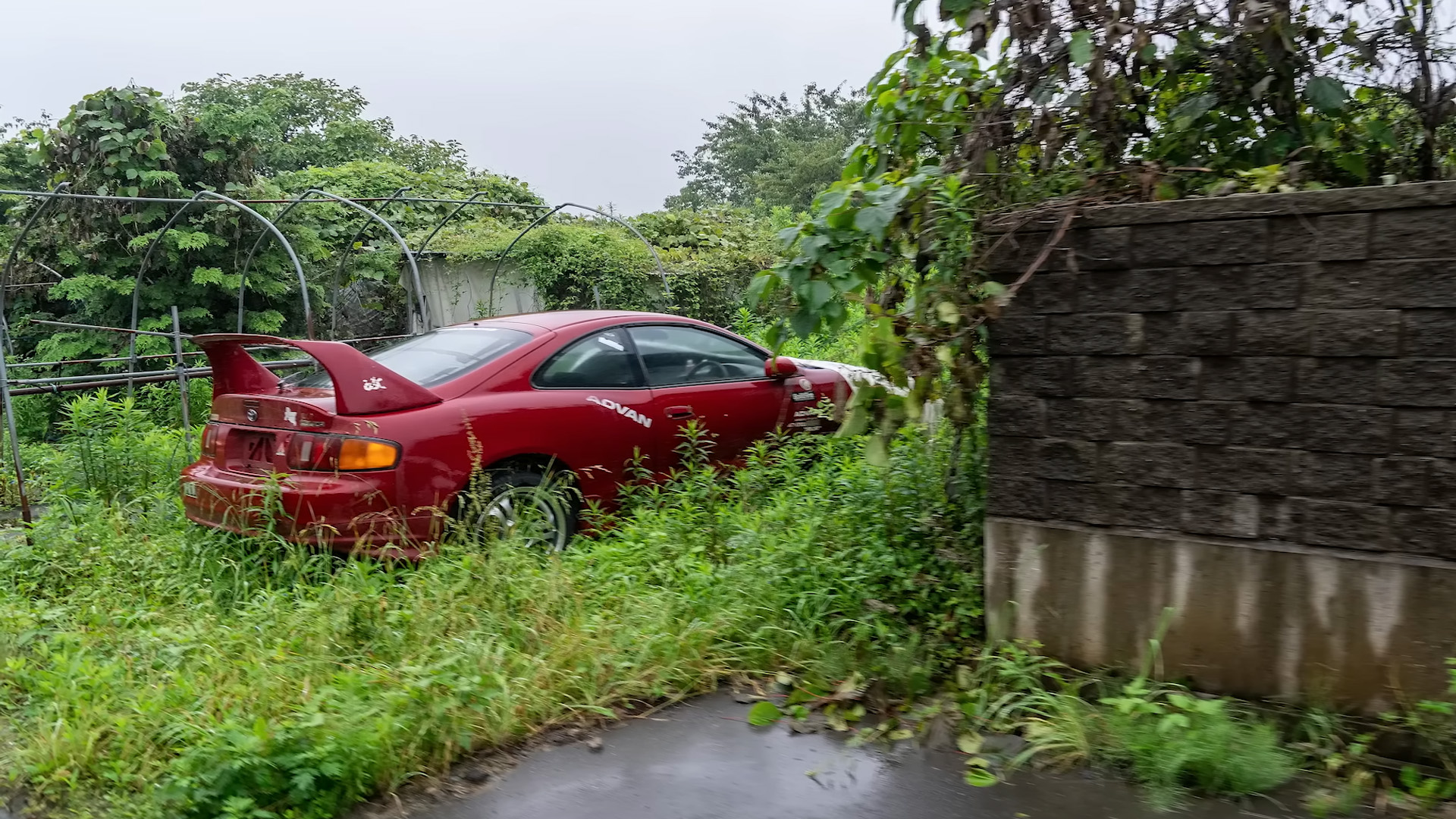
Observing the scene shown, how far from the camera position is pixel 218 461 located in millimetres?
5262

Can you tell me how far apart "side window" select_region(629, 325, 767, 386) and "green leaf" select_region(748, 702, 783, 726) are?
2.76 meters

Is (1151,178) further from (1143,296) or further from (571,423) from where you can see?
(571,423)

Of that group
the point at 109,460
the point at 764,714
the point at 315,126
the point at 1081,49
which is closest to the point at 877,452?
the point at 764,714

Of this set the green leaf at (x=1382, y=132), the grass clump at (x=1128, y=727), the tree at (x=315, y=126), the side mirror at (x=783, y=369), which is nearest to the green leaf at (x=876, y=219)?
the grass clump at (x=1128, y=727)

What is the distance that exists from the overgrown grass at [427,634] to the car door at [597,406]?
53cm

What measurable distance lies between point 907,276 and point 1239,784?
2.23m

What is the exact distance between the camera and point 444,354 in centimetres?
564

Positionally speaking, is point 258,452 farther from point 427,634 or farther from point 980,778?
point 980,778

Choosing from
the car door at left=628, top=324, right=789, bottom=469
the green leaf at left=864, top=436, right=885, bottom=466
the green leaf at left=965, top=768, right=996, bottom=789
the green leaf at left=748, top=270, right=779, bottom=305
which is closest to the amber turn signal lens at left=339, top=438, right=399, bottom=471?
the car door at left=628, top=324, right=789, bottom=469

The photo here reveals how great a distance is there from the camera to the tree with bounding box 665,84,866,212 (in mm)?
34031

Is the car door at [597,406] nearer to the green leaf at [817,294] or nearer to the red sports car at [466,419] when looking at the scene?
the red sports car at [466,419]

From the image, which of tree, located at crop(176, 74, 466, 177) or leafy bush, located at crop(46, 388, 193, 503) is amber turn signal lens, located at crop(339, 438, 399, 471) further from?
tree, located at crop(176, 74, 466, 177)

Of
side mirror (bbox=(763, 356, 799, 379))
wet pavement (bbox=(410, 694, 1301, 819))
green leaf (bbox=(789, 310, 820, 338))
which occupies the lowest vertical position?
wet pavement (bbox=(410, 694, 1301, 819))

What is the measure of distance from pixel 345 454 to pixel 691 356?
2249mm
